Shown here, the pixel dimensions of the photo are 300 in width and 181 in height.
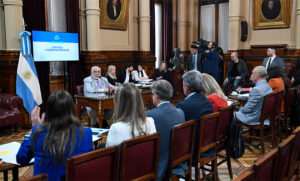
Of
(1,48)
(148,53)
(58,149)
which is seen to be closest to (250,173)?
(58,149)

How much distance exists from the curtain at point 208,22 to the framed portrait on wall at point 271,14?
1945 millimetres

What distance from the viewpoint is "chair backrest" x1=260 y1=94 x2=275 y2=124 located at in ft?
13.4

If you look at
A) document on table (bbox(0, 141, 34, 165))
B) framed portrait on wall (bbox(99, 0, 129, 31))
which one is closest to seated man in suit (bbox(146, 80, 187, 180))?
document on table (bbox(0, 141, 34, 165))

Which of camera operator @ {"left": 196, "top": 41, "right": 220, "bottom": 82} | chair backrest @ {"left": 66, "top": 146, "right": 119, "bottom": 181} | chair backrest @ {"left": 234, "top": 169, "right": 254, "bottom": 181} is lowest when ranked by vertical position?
chair backrest @ {"left": 66, "top": 146, "right": 119, "bottom": 181}

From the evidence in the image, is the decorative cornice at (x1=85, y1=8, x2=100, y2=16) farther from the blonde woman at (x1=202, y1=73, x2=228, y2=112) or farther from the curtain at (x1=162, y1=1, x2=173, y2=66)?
the blonde woman at (x1=202, y1=73, x2=228, y2=112)

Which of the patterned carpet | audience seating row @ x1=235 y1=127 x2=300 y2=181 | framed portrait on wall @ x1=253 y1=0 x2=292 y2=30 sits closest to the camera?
audience seating row @ x1=235 y1=127 x2=300 y2=181

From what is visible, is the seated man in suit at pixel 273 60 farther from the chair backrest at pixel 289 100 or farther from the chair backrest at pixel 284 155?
the chair backrest at pixel 284 155

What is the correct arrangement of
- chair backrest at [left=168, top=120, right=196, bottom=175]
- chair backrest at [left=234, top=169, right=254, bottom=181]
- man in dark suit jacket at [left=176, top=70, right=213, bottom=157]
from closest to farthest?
chair backrest at [left=234, top=169, right=254, bottom=181], chair backrest at [left=168, top=120, right=196, bottom=175], man in dark suit jacket at [left=176, top=70, right=213, bottom=157]

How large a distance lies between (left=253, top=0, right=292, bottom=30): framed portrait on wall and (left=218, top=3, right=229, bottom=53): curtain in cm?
142

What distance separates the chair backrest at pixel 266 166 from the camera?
1.40 metres

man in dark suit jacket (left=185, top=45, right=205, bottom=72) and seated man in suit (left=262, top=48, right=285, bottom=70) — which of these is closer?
seated man in suit (left=262, top=48, right=285, bottom=70)

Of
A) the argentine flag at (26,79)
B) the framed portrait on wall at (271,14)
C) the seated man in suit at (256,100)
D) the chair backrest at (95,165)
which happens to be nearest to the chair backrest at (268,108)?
the seated man in suit at (256,100)

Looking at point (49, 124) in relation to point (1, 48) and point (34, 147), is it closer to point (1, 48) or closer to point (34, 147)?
point (34, 147)

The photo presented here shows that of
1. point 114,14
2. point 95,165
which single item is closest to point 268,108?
point 95,165
